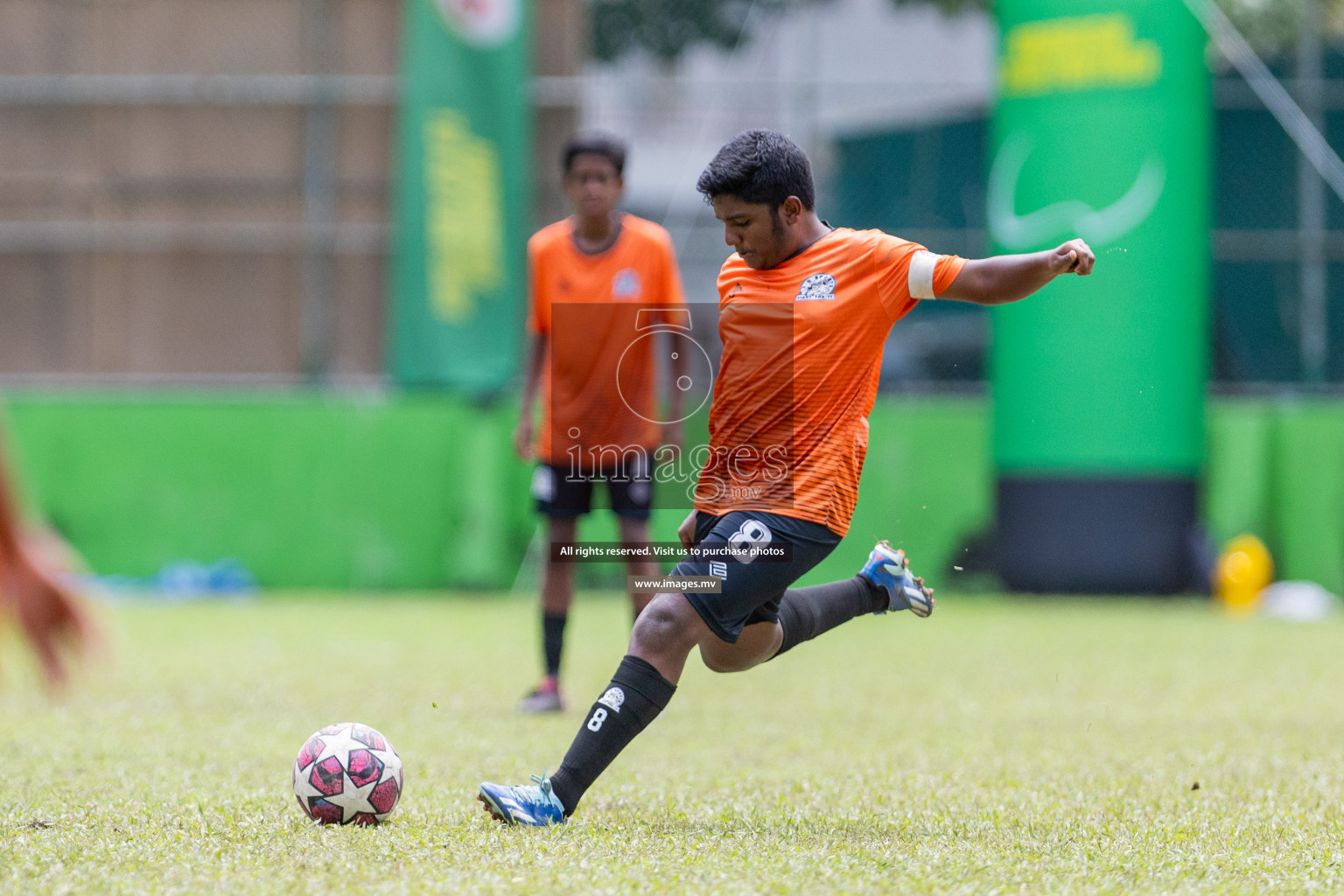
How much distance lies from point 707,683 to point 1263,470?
6.90 meters

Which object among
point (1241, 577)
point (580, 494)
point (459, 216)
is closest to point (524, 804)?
point (580, 494)

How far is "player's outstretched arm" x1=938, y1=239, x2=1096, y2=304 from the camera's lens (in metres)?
3.83

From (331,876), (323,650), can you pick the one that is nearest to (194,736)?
(331,876)

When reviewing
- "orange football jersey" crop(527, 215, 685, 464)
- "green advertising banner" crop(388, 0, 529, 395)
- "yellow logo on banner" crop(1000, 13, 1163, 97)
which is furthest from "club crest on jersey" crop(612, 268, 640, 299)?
"green advertising banner" crop(388, 0, 529, 395)

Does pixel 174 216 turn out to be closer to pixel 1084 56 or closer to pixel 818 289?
pixel 1084 56

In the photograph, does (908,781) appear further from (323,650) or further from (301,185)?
(301,185)

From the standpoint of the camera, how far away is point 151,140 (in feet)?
53.1

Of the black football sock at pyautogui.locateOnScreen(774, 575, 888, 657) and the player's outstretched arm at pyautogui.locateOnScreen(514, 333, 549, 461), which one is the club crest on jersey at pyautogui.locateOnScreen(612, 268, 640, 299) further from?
the black football sock at pyautogui.locateOnScreen(774, 575, 888, 657)

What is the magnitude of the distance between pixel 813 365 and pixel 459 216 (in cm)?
1039

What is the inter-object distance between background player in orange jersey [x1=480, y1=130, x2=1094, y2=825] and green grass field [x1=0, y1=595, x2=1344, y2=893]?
0.35 meters

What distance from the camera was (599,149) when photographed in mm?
6141

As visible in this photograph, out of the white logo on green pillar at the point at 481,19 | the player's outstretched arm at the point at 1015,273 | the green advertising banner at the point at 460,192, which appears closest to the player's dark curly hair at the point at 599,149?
the player's outstretched arm at the point at 1015,273

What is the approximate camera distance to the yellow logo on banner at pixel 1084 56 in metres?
12.5

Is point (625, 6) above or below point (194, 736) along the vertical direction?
above
